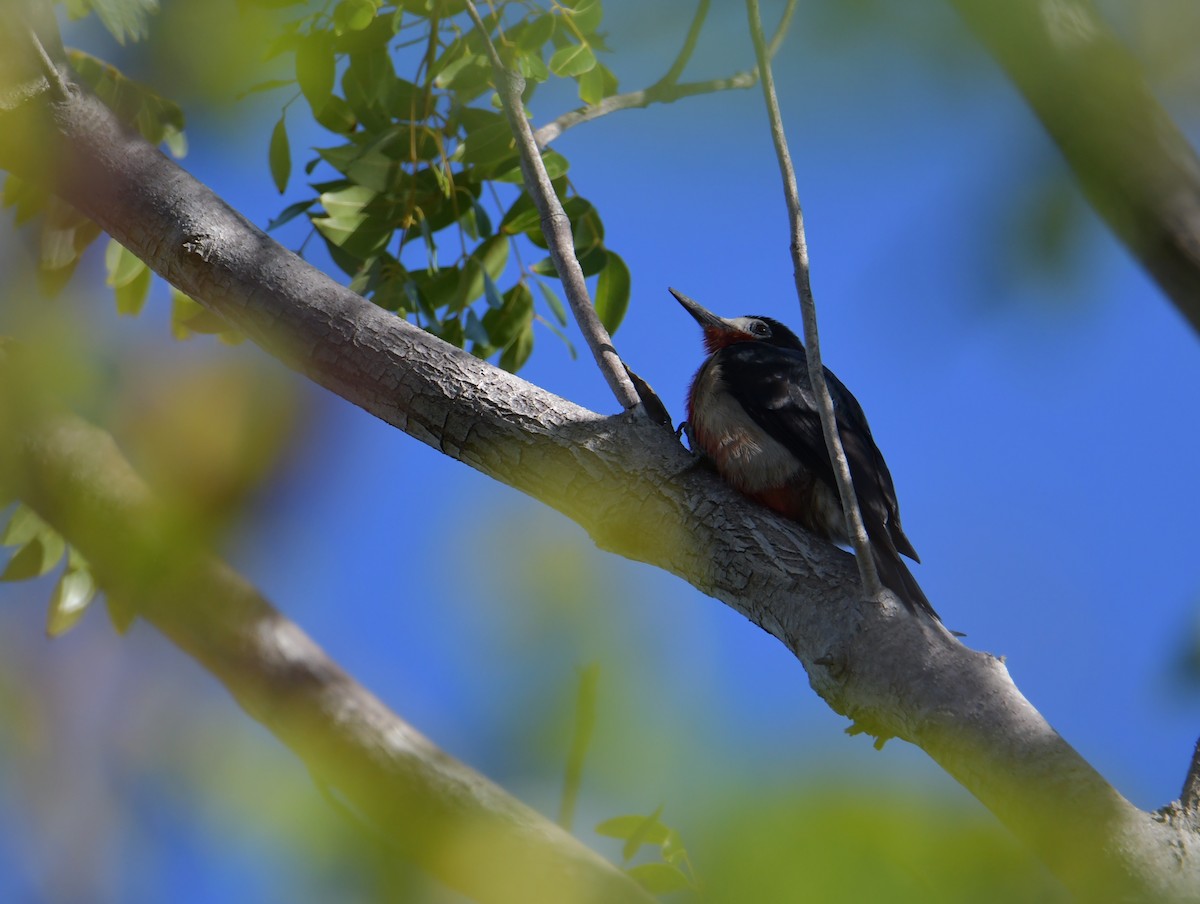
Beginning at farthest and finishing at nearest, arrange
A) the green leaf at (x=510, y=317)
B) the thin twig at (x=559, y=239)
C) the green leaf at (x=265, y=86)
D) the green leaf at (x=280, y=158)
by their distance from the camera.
Answer: the green leaf at (x=510, y=317), the green leaf at (x=280, y=158), the thin twig at (x=559, y=239), the green leaf at (x=265, y=86)

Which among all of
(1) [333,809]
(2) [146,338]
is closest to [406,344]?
(2) [146,338]

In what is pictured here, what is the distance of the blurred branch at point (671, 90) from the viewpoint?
1526 millimetres

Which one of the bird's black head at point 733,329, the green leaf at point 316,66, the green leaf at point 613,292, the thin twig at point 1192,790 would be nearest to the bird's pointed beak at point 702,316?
the bird's black head at point 733,329

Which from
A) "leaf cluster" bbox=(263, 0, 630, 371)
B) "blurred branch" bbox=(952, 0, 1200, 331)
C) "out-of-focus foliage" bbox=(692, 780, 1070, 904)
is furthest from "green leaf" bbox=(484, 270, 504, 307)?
"out-of-focus foliage" bbox=(692, 780, 1070, 904)

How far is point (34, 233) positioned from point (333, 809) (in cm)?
276

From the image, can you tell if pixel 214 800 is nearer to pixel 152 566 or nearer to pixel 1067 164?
pixel 152 566

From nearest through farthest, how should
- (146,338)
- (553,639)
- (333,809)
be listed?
(553,639)
(333,809)
(146,338)

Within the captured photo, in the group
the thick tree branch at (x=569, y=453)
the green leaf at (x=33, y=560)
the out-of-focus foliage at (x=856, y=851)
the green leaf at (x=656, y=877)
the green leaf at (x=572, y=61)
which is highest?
the green leaf at (x=572, y=61)

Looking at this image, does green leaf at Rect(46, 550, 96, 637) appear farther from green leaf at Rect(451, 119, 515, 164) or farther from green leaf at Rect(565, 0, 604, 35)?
green leaf at Rect(565, 0, 604, 35)

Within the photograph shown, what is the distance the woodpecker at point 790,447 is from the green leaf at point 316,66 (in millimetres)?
1441

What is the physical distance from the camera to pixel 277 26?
263 cm

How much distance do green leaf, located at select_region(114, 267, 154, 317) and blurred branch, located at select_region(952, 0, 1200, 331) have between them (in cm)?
300

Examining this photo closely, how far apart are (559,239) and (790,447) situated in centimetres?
96

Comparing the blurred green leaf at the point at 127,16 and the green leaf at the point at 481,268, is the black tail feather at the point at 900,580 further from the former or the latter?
the blurred green leaf at the point at 127,16
